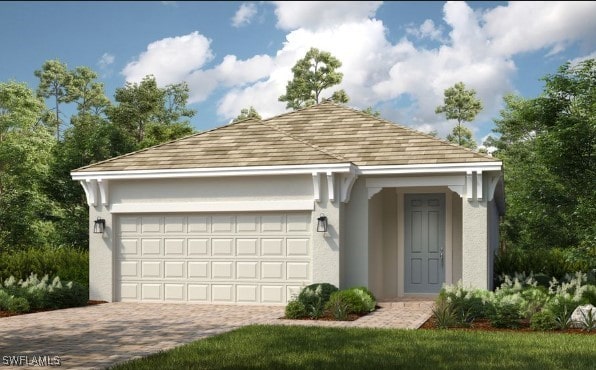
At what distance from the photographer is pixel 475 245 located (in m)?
16.0

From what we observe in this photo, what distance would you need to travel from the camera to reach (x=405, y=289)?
58.6 feet

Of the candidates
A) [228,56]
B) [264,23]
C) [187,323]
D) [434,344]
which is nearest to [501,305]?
[434,344]

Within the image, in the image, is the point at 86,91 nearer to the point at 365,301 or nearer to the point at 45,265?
the point at 45,265

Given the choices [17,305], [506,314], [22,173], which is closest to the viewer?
[506,314]

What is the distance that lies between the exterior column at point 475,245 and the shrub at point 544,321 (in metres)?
3.84

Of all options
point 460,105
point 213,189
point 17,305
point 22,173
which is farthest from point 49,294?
point 460,105

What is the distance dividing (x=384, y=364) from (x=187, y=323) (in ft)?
17.4

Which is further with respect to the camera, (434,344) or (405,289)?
(405,289)

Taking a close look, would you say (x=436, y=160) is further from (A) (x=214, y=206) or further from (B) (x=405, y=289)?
(A) (x=214, y=206)

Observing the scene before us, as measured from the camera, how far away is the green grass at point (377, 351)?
28.7 feet

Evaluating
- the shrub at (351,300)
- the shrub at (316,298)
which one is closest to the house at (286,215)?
the shrub at (316,298)

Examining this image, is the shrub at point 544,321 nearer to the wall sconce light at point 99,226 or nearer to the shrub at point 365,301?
the shrub at point 365,301

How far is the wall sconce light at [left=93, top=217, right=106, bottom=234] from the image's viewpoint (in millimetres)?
17672

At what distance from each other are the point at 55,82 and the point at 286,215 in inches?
1664
